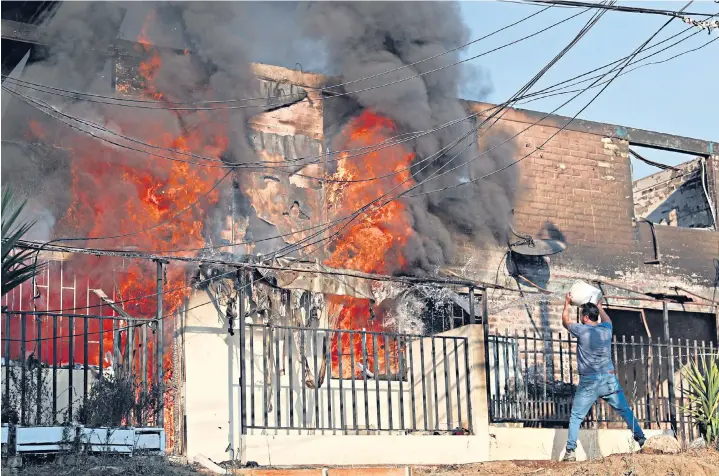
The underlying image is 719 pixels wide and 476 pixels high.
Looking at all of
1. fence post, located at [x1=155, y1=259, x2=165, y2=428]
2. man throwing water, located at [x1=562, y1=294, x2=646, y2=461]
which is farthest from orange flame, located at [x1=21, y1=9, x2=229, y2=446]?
man throwing water, located at [x1=562, y1=294, x2=646, y2=461]

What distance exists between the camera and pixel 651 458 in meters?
9.29

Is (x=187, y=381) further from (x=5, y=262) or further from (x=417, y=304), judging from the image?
(x=417, y=304)

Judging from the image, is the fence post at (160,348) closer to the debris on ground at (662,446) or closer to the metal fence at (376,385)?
the metal fence at (376,385)

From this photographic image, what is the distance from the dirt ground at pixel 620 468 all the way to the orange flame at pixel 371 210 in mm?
6692

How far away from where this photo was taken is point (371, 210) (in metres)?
17.0

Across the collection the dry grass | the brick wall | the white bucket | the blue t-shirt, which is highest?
the brick wall

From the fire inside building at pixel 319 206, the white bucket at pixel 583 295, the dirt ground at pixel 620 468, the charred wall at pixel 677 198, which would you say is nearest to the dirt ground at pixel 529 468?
the dirt ground at pixel 620 468

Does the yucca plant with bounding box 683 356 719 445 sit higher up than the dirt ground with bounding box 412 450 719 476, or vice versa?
the yucca plant with bounding box 683 356 719 445

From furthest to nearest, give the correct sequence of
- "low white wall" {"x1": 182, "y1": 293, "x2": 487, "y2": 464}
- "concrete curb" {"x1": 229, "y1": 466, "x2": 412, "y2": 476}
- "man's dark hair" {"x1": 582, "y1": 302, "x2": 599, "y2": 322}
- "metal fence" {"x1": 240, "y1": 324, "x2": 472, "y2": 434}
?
"metal fence" {"x1": 240, "y1": 324, "x2": 472, "y2": 434} → "low white wall" {"x1": 182, "y1": 293, "x2": 487, "y2": 464} → "man's dark hair" {"x1": 582, "y1": 302, "x2": 599, "y2": 322} → "concrete curb" {"x1": 229, "y1": 466, "x2": 412, "y2": 476}

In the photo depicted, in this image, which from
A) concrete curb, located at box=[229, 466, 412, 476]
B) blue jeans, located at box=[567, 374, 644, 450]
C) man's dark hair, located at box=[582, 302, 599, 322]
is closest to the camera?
concrete curb, located at box=[229, 466, 412, 476]

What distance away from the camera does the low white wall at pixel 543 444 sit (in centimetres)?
1161

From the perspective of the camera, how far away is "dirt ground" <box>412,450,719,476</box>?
353 inches

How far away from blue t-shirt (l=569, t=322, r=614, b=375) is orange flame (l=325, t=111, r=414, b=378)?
6.87m

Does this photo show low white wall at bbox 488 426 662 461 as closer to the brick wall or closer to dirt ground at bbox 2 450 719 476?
dirt ground at bbox 2 450 719 476
